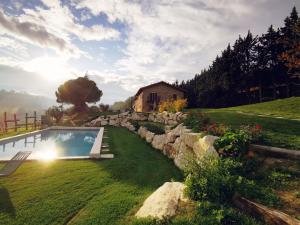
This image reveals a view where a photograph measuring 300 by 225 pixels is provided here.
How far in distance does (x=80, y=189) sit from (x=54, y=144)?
12177mm

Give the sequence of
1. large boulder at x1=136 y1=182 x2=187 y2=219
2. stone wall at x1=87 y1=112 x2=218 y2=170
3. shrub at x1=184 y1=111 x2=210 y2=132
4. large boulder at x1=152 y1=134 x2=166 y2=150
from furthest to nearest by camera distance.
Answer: large boulder at x1=152 y1=134 x2=166 y2=150 → shrub at x1=184 y1=111 x2=210 y2=132 → stone wall at x1=87 y1=112 x2=218 y2=170 → large boulder at x1=136 y1=182 x2=187 y2=219

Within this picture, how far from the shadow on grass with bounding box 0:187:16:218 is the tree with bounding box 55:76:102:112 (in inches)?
1414

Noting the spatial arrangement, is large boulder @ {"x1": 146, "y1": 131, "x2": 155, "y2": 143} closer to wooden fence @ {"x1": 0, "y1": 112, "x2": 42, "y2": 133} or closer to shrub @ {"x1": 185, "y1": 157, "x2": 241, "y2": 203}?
shrub @ {"x1": 185, "y1": 157, "x2": 241, "y2": 203}

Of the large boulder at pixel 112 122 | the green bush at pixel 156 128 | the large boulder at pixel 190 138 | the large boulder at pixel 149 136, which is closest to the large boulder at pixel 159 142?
the large boulder at pixel 149 136

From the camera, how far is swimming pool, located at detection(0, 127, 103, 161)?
Result: 12.0 metres

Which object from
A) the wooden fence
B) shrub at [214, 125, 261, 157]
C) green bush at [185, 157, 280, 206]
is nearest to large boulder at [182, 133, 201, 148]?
shrub at [214, 125, 261, 157]

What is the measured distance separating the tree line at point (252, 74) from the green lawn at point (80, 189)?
33.3 meters

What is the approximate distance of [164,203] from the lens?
15.7 ft

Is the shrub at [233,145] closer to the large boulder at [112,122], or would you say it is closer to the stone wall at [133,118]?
the stone wall at [133,118]

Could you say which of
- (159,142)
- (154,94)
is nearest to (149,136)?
(159,142)

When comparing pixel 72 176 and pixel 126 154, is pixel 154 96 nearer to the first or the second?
pixel 126 154

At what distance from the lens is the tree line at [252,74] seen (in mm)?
34656

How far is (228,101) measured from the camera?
129 feet

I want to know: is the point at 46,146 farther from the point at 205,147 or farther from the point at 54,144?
the point at 205,147
